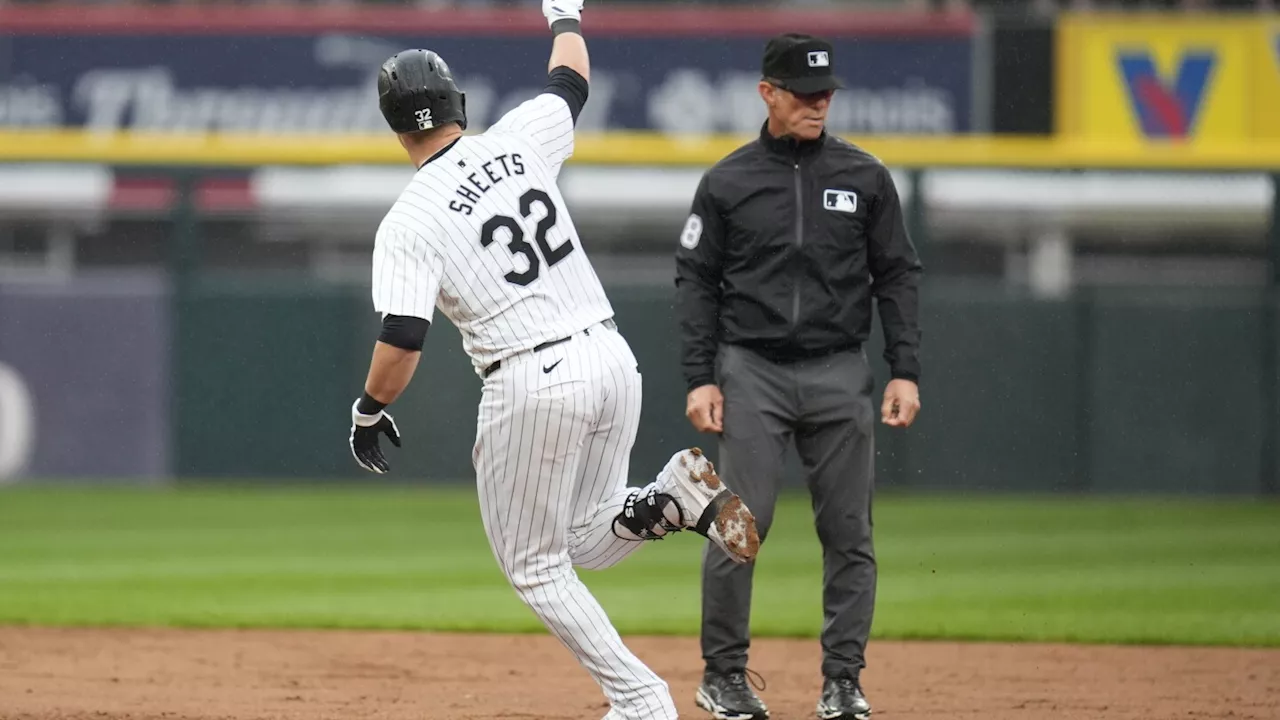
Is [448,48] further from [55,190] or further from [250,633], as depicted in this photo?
[250,633]

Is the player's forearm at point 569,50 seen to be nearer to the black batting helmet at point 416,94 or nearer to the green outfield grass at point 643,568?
the black batting helmet at point 416,94

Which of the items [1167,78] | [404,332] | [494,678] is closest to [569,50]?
[404,332]

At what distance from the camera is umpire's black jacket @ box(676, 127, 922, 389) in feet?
17.7

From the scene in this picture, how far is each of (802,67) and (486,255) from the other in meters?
1.18

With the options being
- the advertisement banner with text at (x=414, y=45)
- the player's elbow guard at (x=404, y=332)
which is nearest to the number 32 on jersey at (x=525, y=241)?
the player's elbow guard at (x=404, y=332)

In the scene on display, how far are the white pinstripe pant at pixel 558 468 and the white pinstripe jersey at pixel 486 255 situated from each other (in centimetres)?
8

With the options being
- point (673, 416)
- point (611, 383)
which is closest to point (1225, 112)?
point (673, 416)

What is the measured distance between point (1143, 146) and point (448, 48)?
19.8 feet

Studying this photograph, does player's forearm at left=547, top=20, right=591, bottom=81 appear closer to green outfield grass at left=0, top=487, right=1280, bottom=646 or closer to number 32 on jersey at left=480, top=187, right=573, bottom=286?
number 32 on jersey at left=480, top=187, right=573, bottom=286

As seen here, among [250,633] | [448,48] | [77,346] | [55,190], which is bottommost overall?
[250,633]

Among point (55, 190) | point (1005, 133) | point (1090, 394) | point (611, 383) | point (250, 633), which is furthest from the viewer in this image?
point (1005, 133)

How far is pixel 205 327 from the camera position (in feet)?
45.5

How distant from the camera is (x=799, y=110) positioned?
17.6 ft

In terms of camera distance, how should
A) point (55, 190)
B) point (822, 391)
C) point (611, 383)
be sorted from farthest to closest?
1. point (55, 190)
2. point (822, 391)
3. point (611, 383)
